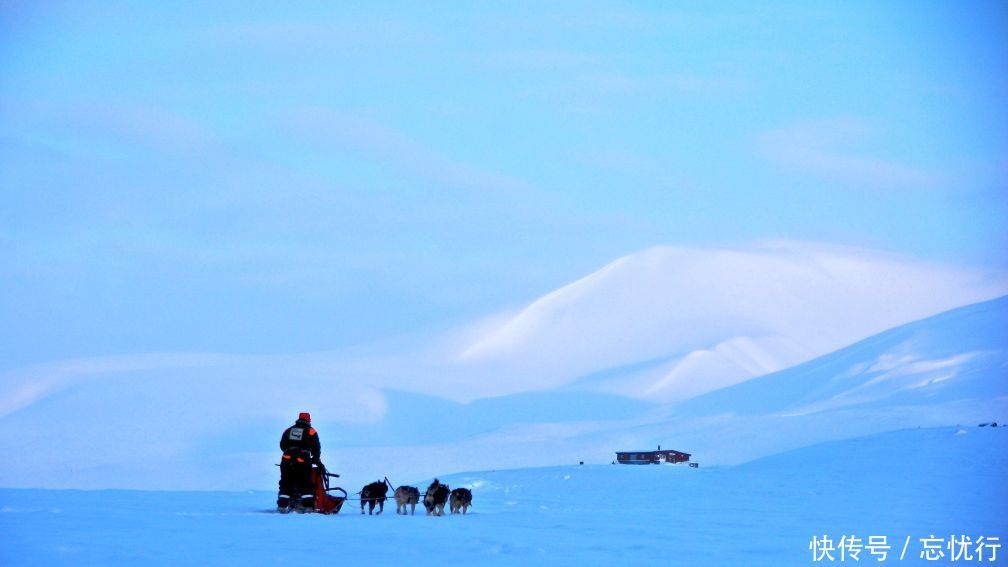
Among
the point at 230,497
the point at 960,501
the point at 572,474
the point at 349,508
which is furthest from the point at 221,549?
the point at 572,474

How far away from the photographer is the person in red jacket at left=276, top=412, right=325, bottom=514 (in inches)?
739

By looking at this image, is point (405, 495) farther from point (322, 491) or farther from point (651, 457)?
point (651, 457)

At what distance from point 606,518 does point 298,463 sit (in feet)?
15.7

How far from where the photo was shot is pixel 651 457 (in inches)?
1296

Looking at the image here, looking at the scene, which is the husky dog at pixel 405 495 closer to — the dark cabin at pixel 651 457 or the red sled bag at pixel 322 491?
the red sled bag at pixel 322 491

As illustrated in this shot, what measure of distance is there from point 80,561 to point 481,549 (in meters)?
4.37

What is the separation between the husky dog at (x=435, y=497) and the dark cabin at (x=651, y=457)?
13.5 meters

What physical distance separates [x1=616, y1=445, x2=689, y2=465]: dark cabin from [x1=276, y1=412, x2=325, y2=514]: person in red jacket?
14622 millimetres

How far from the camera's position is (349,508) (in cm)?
2253

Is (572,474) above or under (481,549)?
above

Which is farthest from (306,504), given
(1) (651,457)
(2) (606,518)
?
(1) (651,457)

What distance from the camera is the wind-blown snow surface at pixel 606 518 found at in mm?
13703

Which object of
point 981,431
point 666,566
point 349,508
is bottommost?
point 666,566

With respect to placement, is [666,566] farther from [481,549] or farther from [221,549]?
[221,549]
